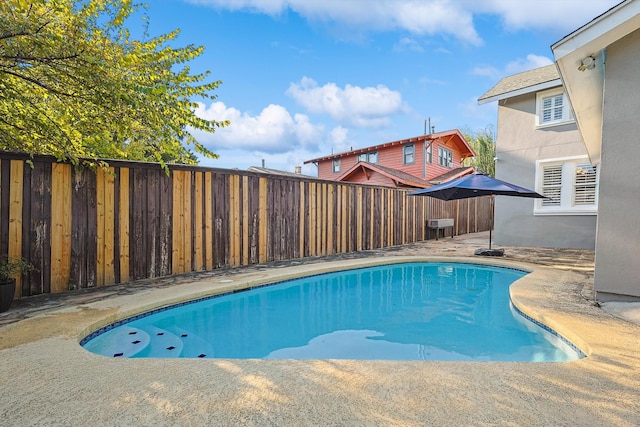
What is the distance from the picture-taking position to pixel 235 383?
2213 millimetres

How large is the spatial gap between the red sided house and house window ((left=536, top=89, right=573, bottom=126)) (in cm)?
628

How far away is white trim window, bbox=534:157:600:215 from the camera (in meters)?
8.99

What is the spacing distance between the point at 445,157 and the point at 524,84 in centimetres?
1051

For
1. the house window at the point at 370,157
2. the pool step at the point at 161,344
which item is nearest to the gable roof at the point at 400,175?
the house window at the point at 370,157

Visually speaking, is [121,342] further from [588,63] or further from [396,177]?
[396,177]

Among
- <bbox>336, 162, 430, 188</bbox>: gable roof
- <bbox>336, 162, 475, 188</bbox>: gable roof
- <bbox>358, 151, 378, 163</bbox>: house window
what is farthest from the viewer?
<bbox>358, 151, 378, 163</bbox>: house window

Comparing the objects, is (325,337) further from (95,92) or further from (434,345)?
(95,92)

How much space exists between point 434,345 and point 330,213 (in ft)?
17.4

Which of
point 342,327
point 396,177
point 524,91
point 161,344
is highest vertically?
point 524,91

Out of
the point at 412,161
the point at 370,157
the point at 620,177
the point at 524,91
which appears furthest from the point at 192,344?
the point at 370,157

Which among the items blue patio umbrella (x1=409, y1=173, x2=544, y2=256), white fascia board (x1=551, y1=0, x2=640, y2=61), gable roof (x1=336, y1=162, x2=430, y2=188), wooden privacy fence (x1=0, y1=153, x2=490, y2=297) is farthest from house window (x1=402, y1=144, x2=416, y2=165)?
white fascia board (x1=551, y1=0, x2=640, y2=61)

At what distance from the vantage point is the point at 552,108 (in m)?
9.49

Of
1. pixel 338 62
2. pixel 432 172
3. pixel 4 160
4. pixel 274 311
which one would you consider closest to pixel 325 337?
pixel 274 311

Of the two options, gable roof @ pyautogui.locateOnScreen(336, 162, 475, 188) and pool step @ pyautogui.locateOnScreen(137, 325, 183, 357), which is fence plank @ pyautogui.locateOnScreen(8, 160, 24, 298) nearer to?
pool step @ pyautogui.locateOnScreen(137, 325, 183, 357)
